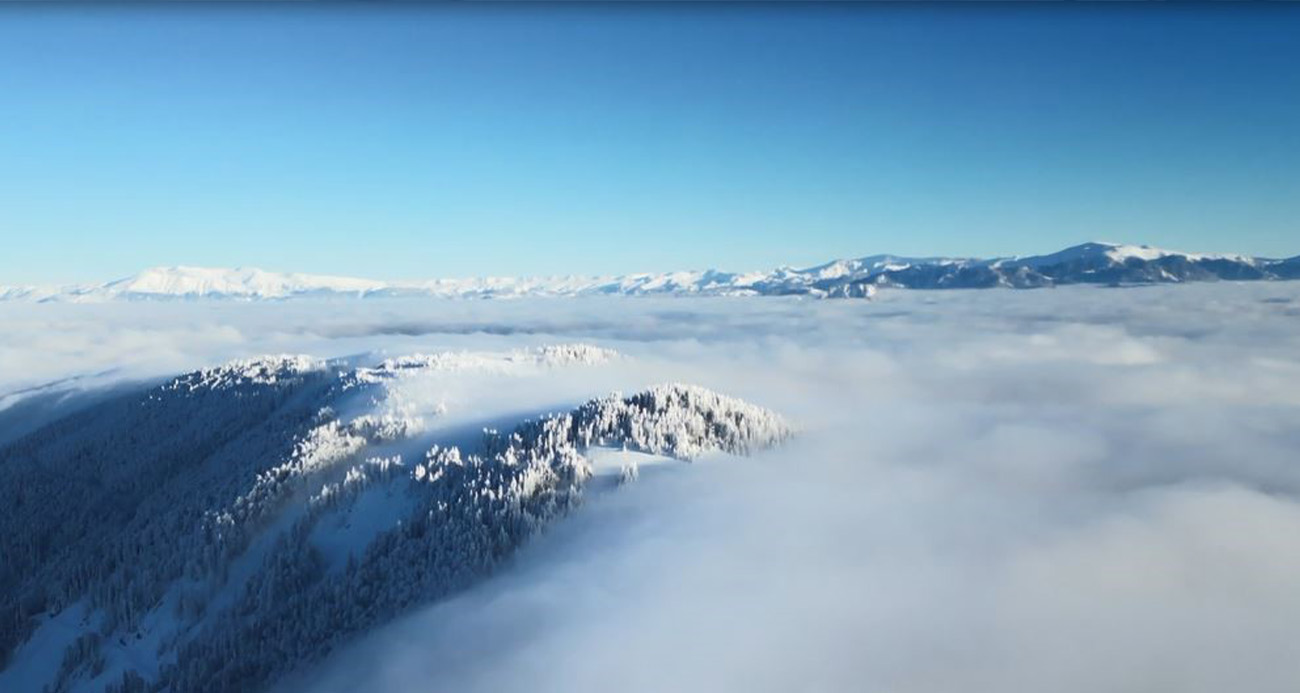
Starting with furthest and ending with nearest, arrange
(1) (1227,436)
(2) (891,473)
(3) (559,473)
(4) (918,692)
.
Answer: (1) (1227,436), (2) (891,473), (3) (559,473), (4) (918,692)

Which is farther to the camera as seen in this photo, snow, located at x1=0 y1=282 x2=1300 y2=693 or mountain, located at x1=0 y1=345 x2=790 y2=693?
mountain, located at x1=0 y1=345 x2=790 y2=693

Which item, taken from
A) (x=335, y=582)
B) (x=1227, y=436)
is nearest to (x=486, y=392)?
(x=335, y=582)

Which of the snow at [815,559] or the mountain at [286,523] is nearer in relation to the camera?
the snow at [815,559]

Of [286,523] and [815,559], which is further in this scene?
[286,523]

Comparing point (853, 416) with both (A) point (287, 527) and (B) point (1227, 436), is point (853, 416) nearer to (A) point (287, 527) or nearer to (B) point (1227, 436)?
(B) point (1227, 436)

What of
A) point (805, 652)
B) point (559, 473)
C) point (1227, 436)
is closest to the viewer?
point (805, 652)

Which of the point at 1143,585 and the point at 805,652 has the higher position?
the point at 805,652

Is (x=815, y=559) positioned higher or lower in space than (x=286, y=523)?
higher

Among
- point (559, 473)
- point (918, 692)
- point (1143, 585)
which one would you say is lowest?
point (1143, 585)
